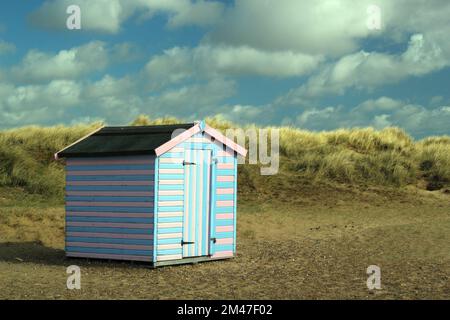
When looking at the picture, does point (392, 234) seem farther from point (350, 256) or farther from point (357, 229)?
point (350, 256)

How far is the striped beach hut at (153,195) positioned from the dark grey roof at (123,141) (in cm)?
2

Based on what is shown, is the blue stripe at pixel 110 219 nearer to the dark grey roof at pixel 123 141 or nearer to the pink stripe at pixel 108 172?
the pink stripe at pixel 108 172

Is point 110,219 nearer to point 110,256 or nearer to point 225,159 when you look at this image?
point 110,256

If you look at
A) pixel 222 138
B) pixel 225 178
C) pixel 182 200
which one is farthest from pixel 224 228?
pixel 222 138

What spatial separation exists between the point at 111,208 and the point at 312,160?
664 inches

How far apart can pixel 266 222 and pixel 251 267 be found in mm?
7905

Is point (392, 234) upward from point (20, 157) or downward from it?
downward

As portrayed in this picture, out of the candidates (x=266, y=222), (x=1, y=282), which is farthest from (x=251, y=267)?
(x=266, y=222)

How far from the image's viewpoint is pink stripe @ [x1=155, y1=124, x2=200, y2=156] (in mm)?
12414

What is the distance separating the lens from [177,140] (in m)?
12.7

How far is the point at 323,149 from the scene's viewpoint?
3098 centimetres

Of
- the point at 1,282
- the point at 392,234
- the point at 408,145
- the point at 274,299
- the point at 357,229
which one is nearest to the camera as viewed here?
the point at 274,299

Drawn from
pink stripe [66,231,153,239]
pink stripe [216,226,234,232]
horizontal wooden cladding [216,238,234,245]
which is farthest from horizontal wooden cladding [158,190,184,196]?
horizontal wooden cladding [216,238,234,245]

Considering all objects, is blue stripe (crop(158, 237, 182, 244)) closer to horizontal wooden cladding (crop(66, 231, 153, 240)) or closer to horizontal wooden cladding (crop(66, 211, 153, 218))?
horizontal wooden cladding (crop(66, 231, 153, 240))
